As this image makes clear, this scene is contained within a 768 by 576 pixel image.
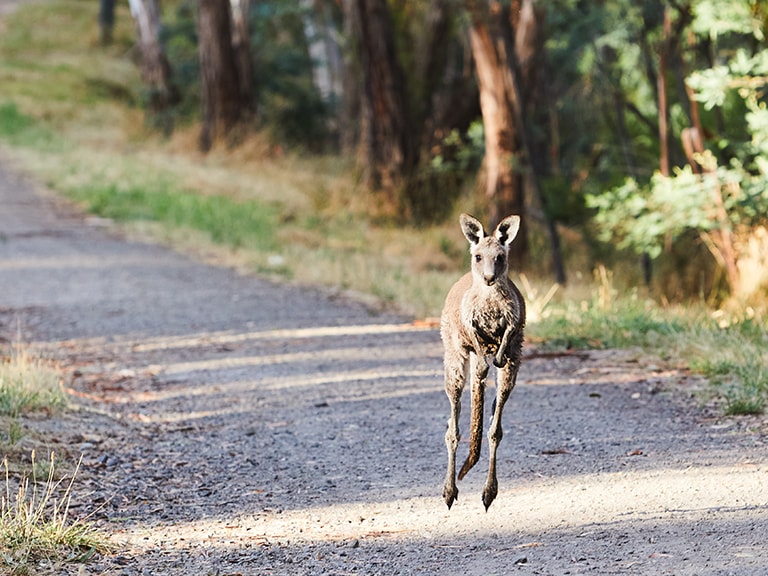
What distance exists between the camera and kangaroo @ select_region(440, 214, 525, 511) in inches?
130

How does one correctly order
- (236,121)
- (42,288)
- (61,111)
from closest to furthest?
(42,288) → (236,121) → (61,111)

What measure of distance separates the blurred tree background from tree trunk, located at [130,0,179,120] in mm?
3270

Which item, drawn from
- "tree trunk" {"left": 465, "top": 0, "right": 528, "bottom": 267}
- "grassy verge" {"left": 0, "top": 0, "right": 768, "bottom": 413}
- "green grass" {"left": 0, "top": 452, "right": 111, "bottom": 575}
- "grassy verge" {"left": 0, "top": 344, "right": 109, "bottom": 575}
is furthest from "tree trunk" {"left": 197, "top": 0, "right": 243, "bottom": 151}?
"green grass" {"left": 0, "top": 452, "right": 111, "bottom": 575}

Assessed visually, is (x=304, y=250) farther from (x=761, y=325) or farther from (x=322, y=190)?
(x=761, y=325)

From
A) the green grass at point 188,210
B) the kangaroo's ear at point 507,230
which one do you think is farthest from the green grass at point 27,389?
the green grass at point 188,210

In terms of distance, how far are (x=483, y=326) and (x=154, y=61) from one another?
29.1 meters

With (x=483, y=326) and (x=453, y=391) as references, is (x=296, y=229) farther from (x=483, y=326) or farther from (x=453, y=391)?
(x=483, y=326)

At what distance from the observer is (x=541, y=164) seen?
17344mm

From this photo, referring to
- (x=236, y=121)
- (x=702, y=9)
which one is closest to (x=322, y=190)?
(x=236, y=121)

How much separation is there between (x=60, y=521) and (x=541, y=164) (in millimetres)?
13748

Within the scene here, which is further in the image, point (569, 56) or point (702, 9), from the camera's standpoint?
point (569, 56)

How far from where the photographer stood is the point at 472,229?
11.2ft

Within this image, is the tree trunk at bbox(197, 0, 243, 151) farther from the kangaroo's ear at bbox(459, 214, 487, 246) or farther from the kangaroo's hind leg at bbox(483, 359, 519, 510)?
the kangaroo's ear at bbox(459, 214, 487, 246)

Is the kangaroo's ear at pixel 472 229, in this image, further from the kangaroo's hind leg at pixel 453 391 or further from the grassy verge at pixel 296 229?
the grassy verge at pixel 296 229
